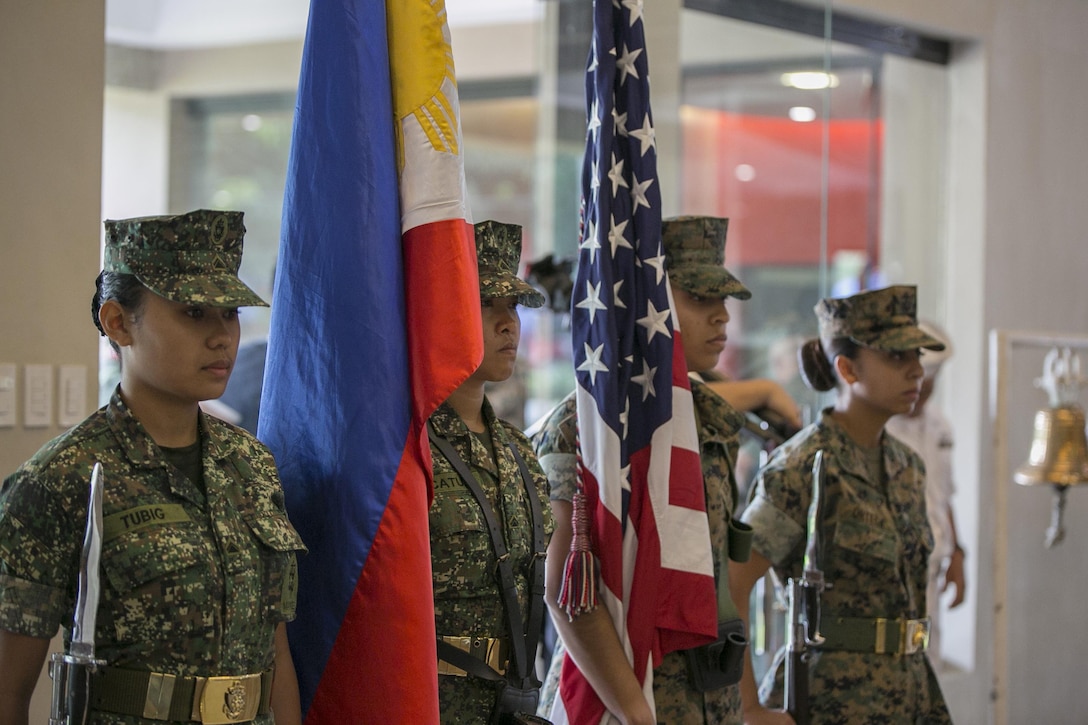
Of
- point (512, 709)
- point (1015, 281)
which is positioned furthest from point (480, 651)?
point (1015, 281)

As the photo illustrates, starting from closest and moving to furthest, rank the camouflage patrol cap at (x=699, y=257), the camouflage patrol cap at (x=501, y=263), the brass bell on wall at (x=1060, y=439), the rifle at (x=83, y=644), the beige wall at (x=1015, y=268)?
the rifle at (x=83, y=644) < the camouflage patrol cap at (x=501, y=263) < the camouflage patrol cap at (x=699, y=257) < the brass bell on wall at (x=1060, y=439) < the beige wall at (x=1015, y=268)

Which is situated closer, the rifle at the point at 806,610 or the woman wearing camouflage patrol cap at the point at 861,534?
the rifle at the point at 806,610

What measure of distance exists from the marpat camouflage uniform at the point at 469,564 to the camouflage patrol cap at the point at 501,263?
0.27m

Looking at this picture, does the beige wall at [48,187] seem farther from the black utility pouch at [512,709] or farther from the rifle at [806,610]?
the rifle at [806,610]

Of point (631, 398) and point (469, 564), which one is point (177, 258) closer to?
point (469, 564)

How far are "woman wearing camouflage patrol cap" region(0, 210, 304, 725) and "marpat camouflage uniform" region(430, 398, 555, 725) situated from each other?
334mm

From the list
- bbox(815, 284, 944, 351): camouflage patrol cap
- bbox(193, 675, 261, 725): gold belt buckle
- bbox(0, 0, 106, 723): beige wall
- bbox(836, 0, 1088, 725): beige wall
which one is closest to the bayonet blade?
bbox(193, 675, 261, 725): gold belt buckle

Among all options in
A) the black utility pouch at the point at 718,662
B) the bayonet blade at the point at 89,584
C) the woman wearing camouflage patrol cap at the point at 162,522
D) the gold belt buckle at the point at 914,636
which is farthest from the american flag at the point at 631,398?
the bayonet blade at the point at 89,584

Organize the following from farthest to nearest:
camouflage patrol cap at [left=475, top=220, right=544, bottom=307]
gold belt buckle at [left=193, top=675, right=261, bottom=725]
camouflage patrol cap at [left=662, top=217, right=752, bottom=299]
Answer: camouflage patrol cap at [left=662, top=217, right=752, bottom=299], camouflage patrol cap at [left=475, top=220, right=544, bottom=307], gold belt buckle at [left=193, top=675, right=261, bottom=725]

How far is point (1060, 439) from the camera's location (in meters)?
4.44

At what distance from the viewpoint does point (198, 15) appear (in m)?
4.17

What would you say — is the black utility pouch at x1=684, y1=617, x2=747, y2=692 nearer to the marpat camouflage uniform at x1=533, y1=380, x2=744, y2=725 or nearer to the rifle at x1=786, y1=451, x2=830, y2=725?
the marpat camouflage uniform at x1=533, y1=380, x2=744, y2=725

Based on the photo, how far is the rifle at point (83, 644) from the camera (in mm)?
1640

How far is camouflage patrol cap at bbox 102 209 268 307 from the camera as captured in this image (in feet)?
5.84
